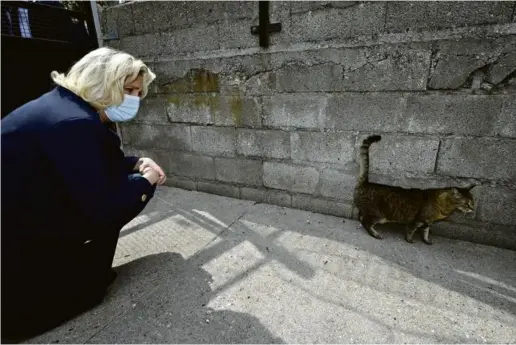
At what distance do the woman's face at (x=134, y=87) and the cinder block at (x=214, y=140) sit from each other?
1412 millimetres

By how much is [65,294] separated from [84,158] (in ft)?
3.03

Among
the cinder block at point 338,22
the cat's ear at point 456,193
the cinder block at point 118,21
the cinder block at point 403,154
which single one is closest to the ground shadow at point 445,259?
the cat's ear at point 456,193

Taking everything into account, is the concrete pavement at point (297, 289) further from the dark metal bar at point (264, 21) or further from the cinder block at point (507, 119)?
the dark metal bar at point (264, 21)

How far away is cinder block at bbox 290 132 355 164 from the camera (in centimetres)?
276

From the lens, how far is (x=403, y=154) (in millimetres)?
2539

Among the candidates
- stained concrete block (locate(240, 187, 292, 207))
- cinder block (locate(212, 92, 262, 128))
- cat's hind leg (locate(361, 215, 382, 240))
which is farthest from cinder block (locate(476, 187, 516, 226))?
cinder block (locate(212, 92, 262, 128))

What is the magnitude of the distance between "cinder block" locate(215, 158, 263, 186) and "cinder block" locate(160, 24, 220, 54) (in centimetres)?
137

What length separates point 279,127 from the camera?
303 cm

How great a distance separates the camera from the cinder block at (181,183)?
3.88 m

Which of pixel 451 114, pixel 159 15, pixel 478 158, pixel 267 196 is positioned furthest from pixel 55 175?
pixel 478 158

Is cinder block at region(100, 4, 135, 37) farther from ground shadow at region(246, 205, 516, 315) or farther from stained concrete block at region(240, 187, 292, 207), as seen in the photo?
ground shadow at region(246, 205, 516, 315)

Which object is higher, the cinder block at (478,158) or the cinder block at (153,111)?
the cinder block at (153,111)

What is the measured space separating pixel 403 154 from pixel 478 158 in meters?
0.57

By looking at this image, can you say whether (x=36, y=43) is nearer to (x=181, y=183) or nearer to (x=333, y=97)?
(x=181, y=183)
